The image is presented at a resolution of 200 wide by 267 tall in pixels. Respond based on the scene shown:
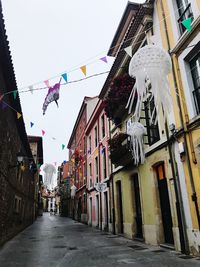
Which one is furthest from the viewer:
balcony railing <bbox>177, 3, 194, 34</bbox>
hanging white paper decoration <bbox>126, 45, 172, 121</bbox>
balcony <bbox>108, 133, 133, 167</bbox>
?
balcony <bbox>108, 133, 133, 167</bbox>

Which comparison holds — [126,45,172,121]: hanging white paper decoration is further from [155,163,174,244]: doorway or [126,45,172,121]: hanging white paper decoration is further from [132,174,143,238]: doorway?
[132,174,143,238]: doorway

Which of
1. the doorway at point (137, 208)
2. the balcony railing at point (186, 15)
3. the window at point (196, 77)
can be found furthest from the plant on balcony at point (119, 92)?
the doorway at point (137, 208)

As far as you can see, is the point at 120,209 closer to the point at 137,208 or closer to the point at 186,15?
the point at 137,208

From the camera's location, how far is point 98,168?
17484 millimetres

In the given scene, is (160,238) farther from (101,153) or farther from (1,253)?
Answer: (101,153)

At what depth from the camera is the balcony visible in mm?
10258

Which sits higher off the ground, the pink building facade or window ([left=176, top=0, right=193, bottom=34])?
window ([left=176, top=0, right=193, bottom=34])

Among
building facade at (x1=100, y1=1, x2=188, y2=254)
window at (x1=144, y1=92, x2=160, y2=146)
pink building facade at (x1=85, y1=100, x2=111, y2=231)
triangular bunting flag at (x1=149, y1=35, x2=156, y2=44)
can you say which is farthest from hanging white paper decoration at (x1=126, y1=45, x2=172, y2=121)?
pink building facade at (x1=85, y1=100, x2=111, y2=231)

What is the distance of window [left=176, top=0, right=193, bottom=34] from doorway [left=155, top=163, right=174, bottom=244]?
5.19 metres

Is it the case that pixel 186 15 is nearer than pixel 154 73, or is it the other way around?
pixel 154 73

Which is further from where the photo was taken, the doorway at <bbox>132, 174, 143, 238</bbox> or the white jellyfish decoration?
the doorway at <bbox>132, 174, 143, 238</bbox>

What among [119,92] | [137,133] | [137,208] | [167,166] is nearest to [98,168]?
[137,208]

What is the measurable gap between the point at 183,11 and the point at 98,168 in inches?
486

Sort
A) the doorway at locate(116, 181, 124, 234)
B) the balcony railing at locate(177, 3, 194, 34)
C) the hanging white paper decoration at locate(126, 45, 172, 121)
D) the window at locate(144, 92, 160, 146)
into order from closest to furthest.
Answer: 1. the hanging white paper decoration at locate(126, 45, 172, 121)
2. the balcony railing at locate(177, 3, 194, 34)
3. the window at locate(144, 92, 160, 146)
4. the doorway at locate(116, 181, 124, 234)
